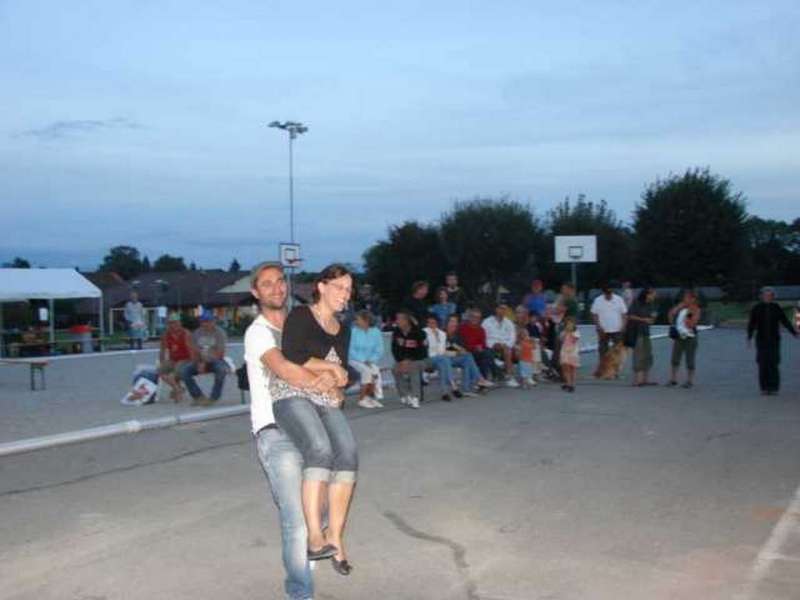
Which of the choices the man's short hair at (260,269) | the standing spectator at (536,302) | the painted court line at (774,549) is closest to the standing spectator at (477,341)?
the standing spectator at (536,302)

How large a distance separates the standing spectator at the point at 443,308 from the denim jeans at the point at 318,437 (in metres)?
11.2

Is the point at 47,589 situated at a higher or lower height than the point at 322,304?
lower

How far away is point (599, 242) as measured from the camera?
61.1 metres

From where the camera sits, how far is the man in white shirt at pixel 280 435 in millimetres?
→ 4586

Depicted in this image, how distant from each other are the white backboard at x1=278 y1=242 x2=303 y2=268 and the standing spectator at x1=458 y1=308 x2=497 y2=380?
24.4 feet

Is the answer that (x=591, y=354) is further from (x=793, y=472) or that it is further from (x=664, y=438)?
(x=793, y=472)

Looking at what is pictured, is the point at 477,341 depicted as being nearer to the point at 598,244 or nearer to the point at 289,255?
the point at 289,255

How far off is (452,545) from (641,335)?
11056 millimetres

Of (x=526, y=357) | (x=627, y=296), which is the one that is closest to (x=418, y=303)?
(x=526, y=357)

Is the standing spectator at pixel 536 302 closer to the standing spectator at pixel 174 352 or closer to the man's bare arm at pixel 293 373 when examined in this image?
the standing spectator at pixel 174 352

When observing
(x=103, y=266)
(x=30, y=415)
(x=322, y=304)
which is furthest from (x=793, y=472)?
(x=103, y=266)

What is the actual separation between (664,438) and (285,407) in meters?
6.92

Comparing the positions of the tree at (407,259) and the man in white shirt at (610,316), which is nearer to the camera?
the man in white shirt at (610,316)

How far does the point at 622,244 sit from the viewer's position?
2424 inches
